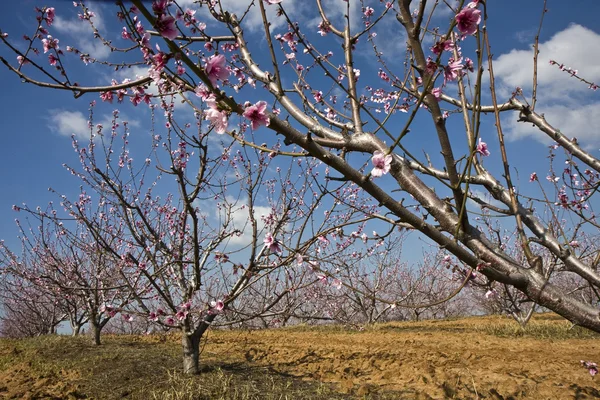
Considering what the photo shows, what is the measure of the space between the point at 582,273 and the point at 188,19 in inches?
135

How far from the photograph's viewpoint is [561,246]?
212 cm

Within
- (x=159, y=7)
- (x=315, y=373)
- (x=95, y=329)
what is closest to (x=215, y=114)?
(x=159, y=7)

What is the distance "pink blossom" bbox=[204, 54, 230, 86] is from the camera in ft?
4.61

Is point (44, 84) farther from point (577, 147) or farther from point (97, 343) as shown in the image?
point (97, 343)

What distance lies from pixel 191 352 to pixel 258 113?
4520 millimetres

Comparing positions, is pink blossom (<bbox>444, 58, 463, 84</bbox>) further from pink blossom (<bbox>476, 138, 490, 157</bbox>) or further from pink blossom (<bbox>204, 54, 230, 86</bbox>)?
pink blossom (<bbox>204, 54, 230, 86</bbox>)

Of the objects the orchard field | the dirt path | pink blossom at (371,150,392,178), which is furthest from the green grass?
pink blossom at (371,150,392,178)

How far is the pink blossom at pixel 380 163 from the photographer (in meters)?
1.73

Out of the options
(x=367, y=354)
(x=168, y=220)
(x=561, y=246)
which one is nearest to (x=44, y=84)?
(x=561, y=246)

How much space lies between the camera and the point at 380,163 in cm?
179

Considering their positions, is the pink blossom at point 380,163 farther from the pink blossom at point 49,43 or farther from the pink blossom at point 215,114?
the pink blossom at point 49,43

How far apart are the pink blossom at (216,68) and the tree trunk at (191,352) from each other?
4.31m

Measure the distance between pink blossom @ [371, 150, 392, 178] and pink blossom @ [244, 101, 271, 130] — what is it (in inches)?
21.8

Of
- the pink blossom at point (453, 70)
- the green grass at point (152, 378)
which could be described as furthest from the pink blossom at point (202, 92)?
the green grass at point (152, 378)
